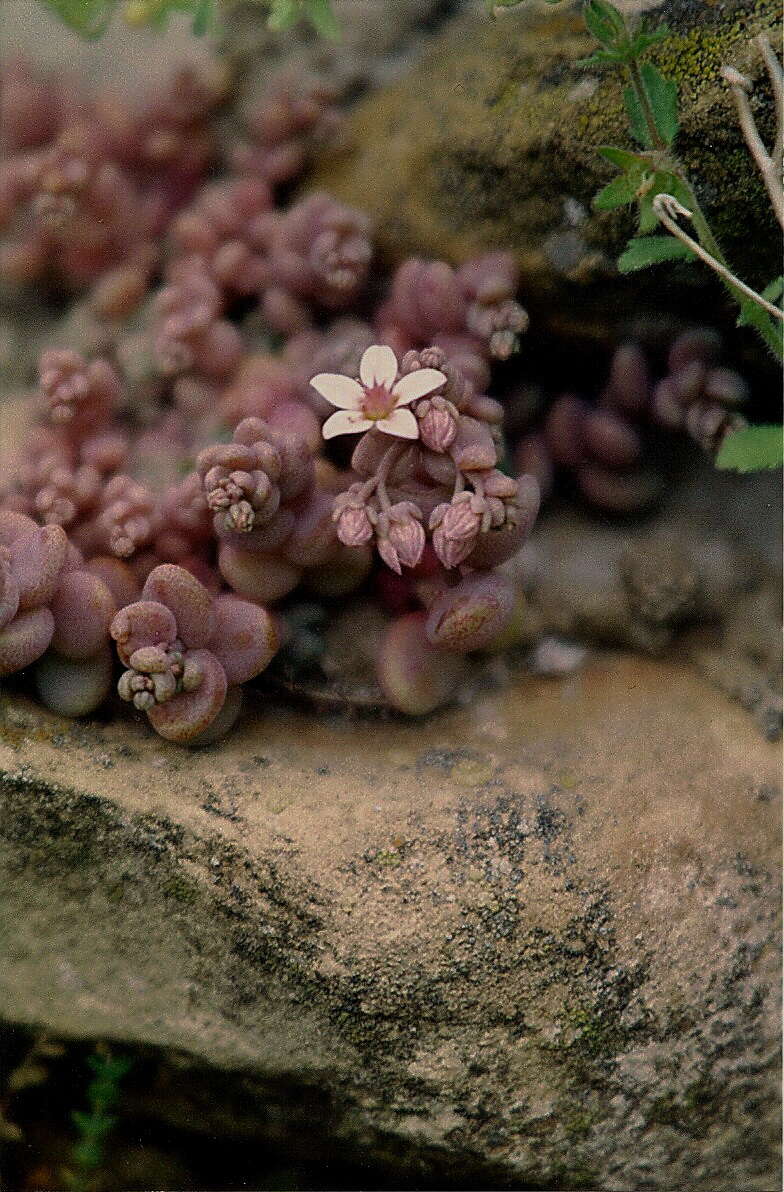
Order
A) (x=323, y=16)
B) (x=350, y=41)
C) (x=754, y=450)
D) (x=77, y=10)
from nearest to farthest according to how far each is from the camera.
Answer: (x=754, y=450)
(x=323, y=16)
(x=77, y=10)
(x=350, y=41)

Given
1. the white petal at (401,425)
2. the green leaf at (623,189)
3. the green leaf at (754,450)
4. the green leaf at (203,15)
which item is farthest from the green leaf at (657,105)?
the green leaf at (203,15)

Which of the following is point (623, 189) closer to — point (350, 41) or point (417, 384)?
point (417, 384)

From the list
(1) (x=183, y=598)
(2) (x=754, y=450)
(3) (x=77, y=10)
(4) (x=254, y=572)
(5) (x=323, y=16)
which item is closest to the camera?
(2) (x=754, y=450)

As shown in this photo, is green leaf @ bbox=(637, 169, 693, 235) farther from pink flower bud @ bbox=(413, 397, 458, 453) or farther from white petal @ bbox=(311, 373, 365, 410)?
white petal @ bbox=(311, 373, 365, 410)

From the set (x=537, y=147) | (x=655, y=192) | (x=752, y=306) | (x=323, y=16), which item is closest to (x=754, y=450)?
(x=752, y=306)

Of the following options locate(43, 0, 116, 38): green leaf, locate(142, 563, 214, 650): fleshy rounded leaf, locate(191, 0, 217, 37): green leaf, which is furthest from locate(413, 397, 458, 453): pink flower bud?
locate(43, 0, 116, 38): green leaf

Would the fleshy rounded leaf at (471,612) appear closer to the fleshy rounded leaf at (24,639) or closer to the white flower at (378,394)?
the white flower at (378,394)

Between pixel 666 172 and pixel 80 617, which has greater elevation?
pixel 666 172
